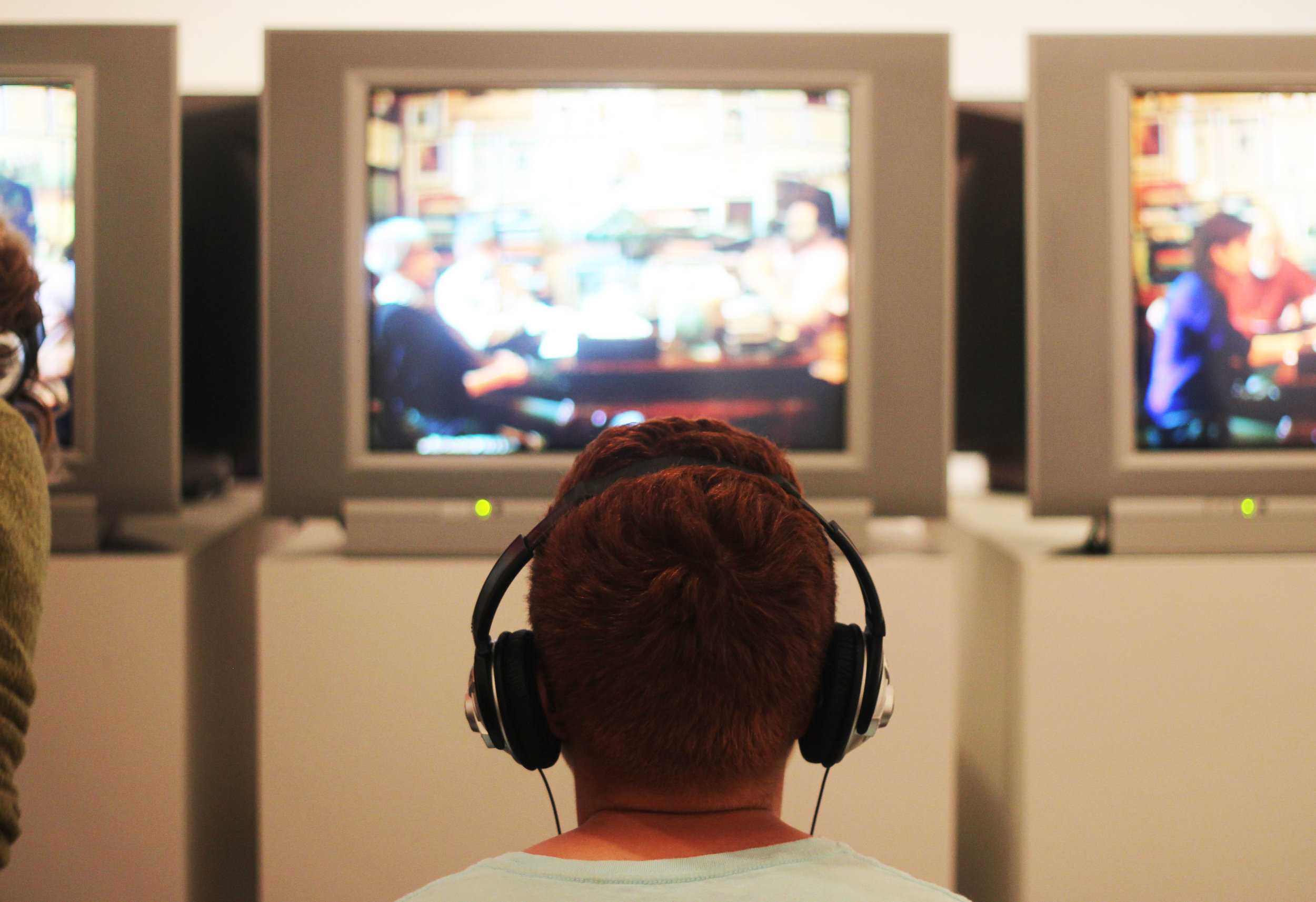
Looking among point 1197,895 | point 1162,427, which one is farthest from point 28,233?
point 1197,895

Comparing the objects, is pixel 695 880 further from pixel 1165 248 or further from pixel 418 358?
pixel 1165 248

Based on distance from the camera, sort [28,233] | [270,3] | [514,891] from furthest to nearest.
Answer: [270,3], [28,233], [514,891]

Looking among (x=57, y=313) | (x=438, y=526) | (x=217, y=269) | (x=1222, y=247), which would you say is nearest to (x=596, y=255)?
(x=438, y=526)

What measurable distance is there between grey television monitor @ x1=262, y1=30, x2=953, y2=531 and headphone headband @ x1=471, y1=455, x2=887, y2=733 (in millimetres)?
853

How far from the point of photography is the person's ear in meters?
0.76

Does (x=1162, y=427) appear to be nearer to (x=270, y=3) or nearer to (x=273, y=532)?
(x=273, y=532)

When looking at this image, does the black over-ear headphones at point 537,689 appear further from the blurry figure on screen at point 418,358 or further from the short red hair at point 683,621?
the blurry figure on screen at point 418,358

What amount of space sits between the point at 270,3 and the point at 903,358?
1.73m

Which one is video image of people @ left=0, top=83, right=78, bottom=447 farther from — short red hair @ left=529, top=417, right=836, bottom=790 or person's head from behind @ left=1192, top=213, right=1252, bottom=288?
person's head from behind @ left=1192, top=213, right=1252, bottom=288

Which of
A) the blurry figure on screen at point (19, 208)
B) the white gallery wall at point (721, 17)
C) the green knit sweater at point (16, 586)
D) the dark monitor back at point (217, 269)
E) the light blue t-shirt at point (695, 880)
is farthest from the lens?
the white gallery wall at point (721, 17)

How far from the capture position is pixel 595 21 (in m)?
2.52

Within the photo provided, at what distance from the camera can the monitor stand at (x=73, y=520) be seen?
167 cm

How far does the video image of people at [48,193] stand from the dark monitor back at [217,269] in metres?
0.23

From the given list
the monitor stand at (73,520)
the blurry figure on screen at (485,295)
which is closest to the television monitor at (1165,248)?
the blurry figure on screen at (485,295)
